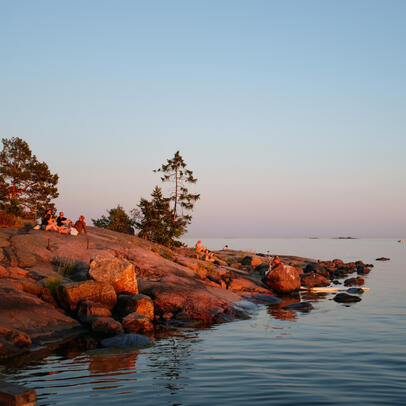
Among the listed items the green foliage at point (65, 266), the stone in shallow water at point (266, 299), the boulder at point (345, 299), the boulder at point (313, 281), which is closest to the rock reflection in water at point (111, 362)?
the green foliage at point (65, 266)

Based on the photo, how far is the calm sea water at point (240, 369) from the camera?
10922 millimetres

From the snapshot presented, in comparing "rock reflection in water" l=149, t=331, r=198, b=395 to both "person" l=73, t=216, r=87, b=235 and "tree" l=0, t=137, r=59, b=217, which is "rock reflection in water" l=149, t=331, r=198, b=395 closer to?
"person" l=73, t=216, r=87, b=235

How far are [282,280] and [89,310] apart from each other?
19.6 metres

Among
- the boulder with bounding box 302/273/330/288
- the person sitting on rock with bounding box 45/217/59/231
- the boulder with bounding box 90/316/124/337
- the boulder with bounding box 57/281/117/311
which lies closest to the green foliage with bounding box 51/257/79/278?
the boulder with bounding box 57/281/117/311

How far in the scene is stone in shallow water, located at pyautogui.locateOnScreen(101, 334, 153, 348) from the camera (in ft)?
53.9

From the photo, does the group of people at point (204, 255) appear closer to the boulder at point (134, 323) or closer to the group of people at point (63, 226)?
the group of people at point (63, 226)

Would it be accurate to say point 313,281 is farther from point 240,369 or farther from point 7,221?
point 240,369

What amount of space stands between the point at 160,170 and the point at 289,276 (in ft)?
91.6

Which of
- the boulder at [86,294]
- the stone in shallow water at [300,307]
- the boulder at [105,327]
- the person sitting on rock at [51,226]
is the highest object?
the person sitting on rock at [51,226]

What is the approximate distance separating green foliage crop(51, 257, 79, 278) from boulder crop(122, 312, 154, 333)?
6.45 m

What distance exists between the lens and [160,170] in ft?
189

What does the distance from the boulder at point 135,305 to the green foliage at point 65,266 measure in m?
4.71

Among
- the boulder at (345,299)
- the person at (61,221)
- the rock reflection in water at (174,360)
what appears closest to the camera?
the rock reflection in water at (174,360)

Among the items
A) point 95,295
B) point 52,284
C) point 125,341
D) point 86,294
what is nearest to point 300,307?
point 95,295
